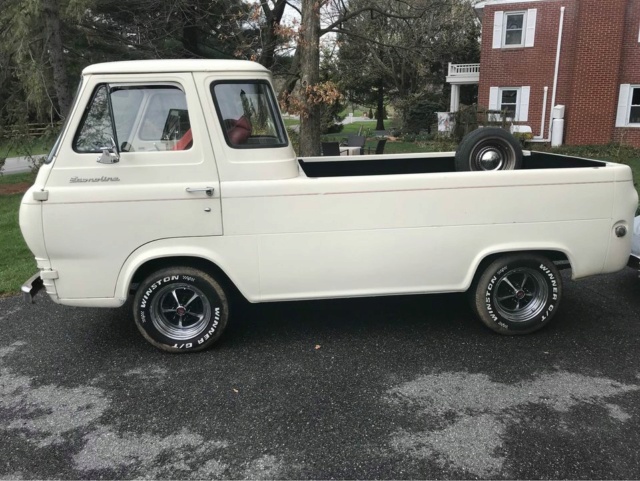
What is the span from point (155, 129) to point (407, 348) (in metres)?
2.61

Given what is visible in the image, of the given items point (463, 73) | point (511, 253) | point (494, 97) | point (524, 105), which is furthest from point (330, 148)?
point (463, 73)

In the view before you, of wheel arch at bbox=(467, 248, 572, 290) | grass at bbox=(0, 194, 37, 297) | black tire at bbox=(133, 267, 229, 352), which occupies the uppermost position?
wheel arch at bbox=(467, 248, 572, 290)

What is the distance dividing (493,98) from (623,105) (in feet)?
15.2

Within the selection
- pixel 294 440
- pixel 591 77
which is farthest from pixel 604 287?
pixel 591 77

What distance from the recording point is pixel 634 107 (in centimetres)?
1886

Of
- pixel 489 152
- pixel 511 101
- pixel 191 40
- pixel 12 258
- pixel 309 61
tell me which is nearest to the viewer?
pixel 489 152

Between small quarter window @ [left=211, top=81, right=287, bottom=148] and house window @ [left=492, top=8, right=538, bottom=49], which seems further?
house window @ [left=492, top=8, right=538, bottom=49]

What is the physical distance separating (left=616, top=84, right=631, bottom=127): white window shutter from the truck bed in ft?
53.3

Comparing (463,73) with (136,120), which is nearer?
(136,120)

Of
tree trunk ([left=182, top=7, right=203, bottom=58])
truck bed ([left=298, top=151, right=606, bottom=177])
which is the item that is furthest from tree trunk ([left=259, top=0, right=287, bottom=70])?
truck bed ([left=298, top=151, right=606, bottom=177])

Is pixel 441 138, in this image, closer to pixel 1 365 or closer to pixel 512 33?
pixel 512 33

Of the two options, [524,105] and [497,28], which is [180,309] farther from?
[497,28]

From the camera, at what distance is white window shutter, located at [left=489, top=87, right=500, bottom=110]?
21.2m

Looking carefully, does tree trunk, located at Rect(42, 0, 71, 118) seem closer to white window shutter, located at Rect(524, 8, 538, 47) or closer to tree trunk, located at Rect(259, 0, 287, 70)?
Answer: tree trunk, located at Rect(259, 0, 287, 70)
